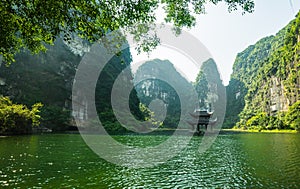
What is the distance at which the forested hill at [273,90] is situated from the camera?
72188 millimetres

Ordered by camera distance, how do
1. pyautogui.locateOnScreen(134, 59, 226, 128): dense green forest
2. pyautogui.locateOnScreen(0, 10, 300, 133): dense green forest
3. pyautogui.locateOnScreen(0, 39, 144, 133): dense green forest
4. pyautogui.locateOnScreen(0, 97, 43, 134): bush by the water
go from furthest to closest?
pyautogui.locateOnScreen(134, 59, 226, 128): dense green forest < pyautogui.locateOnScreen(0, 39, 144, 133): dense green forest < pyautogui.locateOnScreen(0, 10, 300, 133): dense green forest < pyautogui.locateOnScreen(0, 97, 43, 134): bush by the water

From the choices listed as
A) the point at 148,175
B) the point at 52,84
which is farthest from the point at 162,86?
the point at 148,175

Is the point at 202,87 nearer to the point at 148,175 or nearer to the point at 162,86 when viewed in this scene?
the point at 162,86

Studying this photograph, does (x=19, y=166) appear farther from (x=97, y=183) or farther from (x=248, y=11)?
(x=248, y=11)

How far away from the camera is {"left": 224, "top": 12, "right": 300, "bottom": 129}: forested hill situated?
72188 mm

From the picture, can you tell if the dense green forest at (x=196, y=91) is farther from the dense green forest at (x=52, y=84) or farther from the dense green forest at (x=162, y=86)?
the dense green forest at (x=52, y=84)

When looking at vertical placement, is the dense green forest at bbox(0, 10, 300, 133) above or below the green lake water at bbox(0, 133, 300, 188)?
above

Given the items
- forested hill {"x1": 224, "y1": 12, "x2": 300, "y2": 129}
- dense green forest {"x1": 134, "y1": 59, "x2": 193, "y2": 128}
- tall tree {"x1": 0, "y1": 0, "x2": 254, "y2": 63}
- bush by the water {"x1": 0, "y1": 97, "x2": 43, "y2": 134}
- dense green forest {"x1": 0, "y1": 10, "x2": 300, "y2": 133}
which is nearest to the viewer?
tall tree {"x1": 0, "y1": 0, "x2": 254, "y2": 63}

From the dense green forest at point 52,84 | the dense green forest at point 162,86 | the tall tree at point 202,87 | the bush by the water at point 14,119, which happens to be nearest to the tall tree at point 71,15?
the bush by the water at point 14,119

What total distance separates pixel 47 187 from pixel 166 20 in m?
7.16

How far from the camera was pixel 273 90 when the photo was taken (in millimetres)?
91938

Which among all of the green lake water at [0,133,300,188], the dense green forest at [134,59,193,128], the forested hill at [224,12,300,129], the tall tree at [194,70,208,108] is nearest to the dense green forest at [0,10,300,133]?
the forested hill at [224,12,300,129]

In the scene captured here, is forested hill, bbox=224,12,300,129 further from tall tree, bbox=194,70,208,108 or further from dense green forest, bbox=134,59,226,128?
tall tree, bbox=194,70,208,108

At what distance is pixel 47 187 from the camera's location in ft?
26.4
